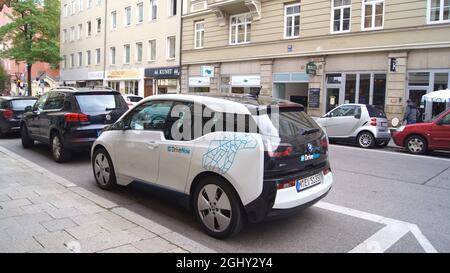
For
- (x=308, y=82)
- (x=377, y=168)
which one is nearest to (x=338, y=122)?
(x=377, y=168)

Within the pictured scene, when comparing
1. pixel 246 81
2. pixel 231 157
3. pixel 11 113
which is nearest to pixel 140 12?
pixel 246 81

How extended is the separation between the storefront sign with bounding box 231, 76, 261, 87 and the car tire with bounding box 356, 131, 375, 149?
1024cm

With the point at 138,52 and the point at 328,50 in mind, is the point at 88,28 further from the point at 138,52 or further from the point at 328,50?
the point at 328,50

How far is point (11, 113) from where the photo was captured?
12.8m

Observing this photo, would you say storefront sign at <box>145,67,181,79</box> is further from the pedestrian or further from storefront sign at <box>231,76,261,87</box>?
the pedestrian

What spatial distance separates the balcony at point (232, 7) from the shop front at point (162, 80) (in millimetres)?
5797

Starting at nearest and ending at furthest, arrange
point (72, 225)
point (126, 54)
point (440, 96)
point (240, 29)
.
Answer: point (72, 225) → point (440, 96) → point (240, 29) → point (126, 54)

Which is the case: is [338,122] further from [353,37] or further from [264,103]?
[264,103]

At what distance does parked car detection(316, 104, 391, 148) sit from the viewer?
43.9 feet

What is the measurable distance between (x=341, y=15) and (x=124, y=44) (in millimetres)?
22453

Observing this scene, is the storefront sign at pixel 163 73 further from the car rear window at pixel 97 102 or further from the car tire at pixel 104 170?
the car tire at pixel 104 170

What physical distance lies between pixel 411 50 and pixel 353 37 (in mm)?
2799

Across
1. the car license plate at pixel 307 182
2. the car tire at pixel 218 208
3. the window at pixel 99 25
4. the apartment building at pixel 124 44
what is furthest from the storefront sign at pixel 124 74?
the car license plate at pixel 307 182

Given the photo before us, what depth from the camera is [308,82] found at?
806 inches
